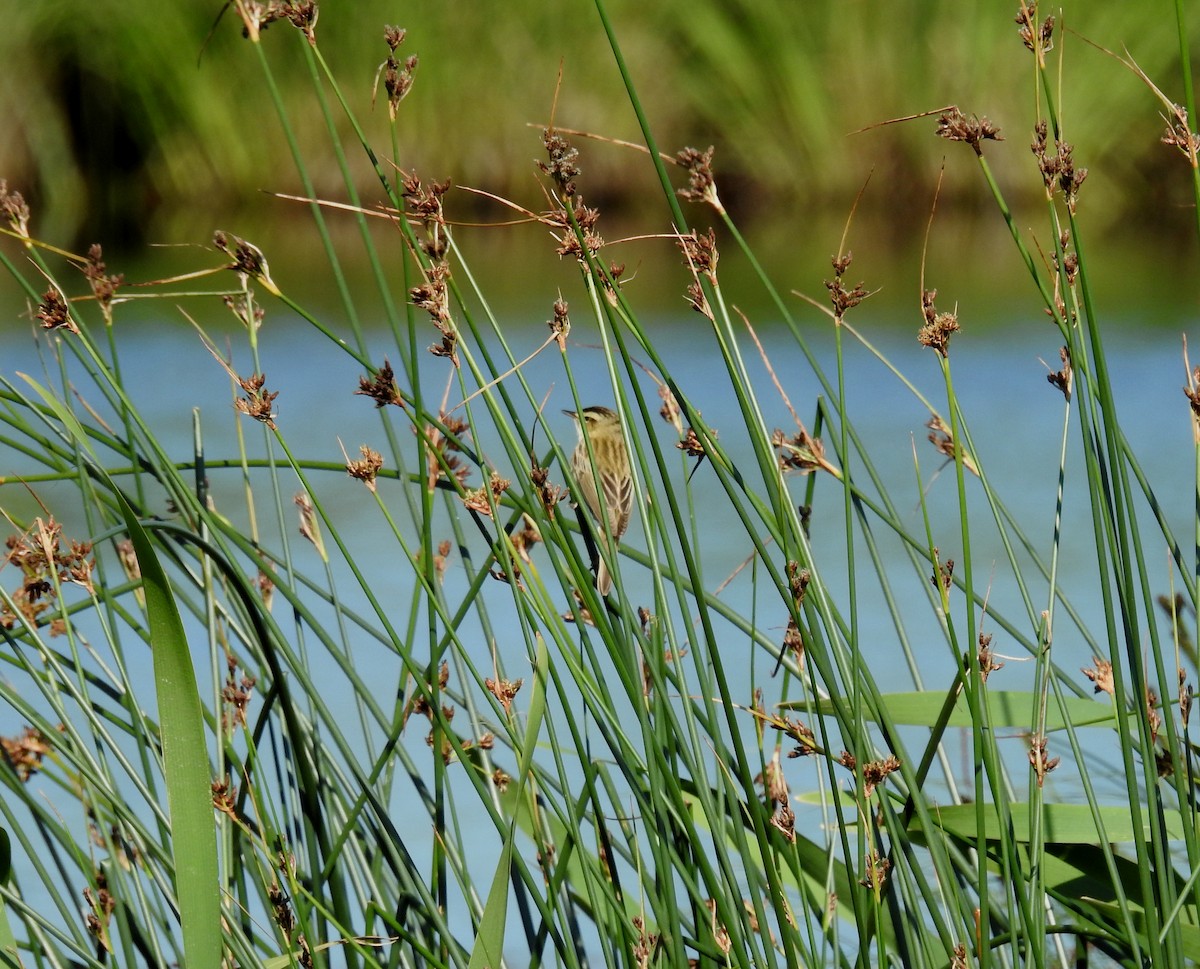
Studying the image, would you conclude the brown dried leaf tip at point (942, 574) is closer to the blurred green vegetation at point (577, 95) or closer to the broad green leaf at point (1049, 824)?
the broad green leaf at point (1049, 824)

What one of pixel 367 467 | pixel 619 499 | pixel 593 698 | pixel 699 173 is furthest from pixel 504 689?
pixel 619 499

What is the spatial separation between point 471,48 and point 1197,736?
7.05 metres

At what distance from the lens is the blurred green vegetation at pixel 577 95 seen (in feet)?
26.9

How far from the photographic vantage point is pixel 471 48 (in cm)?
841

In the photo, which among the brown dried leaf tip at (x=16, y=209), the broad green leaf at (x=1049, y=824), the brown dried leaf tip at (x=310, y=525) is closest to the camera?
the brown dried leaf tip at (x=16, y=209)

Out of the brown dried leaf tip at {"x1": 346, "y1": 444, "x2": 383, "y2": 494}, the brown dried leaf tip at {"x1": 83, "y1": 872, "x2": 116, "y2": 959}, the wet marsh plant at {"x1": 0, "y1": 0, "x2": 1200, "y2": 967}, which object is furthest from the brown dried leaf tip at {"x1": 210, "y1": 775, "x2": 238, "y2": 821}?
the brown dried leaf tip at {"x1": 346, "y1": 444, "x2": 383, "y2": 494}

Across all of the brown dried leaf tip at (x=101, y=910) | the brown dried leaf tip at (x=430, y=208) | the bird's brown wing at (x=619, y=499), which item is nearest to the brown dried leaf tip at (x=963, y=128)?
the brown dried leaf tip at (x=430, y=208)

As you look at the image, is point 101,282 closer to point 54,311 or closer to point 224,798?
point 54,311

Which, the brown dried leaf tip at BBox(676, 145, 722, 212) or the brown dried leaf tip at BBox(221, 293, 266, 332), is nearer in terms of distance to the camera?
the brown dried leaf tip at BBox(676, 145, 722, 212)

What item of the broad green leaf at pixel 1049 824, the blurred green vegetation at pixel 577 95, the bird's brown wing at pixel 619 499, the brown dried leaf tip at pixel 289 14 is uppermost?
the blurred green vegetation at pixel 577 95

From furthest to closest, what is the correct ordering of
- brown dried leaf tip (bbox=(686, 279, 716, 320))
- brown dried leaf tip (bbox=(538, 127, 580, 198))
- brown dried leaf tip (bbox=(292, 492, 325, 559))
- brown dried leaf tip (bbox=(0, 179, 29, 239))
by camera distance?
brown dried leaf tip (bbox=(292, 492, 325, 559)), brown dried leaf tip (bbox=(0, 179, 29, 239)), brown dried leaf tip (bbox=(686, 279, 716, 320)), brown dried leaf tip (bbox=(538, 127, 580, 198))

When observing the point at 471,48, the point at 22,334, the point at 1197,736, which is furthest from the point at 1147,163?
the point at 1197,736

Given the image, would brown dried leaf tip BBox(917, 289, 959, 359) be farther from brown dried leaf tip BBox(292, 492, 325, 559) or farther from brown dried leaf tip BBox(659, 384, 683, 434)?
brown dried leaf tip BBox(292, 492, 325, 559)

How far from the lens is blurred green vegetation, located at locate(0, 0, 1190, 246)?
8.20 meters
